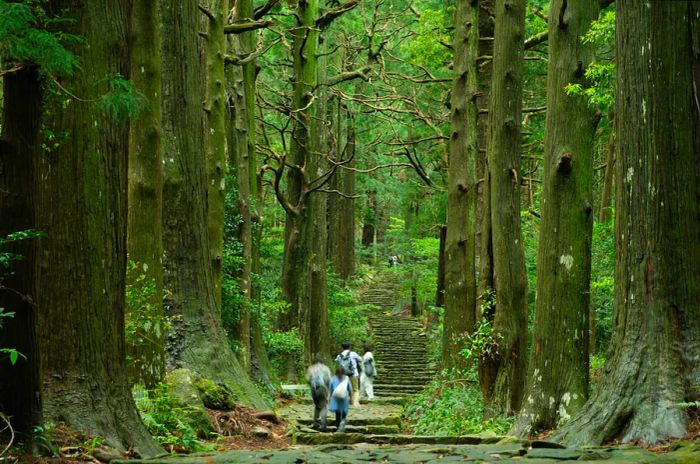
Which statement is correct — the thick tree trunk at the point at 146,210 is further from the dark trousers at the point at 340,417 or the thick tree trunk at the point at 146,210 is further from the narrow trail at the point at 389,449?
the dark trousers at the point at 340,417

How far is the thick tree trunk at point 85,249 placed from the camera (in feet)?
22.3

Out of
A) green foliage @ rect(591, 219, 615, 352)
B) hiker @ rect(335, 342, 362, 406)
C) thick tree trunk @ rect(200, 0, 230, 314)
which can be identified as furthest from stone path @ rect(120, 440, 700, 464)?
hiker @ rect(335, 342, 362, 406)

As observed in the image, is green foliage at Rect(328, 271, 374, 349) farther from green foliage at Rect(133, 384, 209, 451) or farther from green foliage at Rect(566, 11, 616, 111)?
green foliage at Rect(566, 11, 616, 111)

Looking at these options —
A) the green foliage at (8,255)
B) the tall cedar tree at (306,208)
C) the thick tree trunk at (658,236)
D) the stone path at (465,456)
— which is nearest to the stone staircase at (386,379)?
the stone path at (465,456)

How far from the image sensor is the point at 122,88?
20.4ft

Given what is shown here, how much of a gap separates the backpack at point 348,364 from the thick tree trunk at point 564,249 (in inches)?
363

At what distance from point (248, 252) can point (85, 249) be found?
499 inches

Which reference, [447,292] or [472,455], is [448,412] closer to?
[447,292]

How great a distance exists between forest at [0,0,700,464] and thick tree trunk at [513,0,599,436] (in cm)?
3

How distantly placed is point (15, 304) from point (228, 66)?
645 inches

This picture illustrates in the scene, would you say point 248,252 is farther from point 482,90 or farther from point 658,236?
point 658,236

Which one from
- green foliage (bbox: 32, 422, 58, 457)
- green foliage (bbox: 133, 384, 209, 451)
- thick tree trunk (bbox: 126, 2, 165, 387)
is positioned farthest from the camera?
thick tree trunk (bbox: 126, 2, 165, 387)

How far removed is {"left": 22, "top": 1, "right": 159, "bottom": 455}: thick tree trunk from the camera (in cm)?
680

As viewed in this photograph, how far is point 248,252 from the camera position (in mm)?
19641
